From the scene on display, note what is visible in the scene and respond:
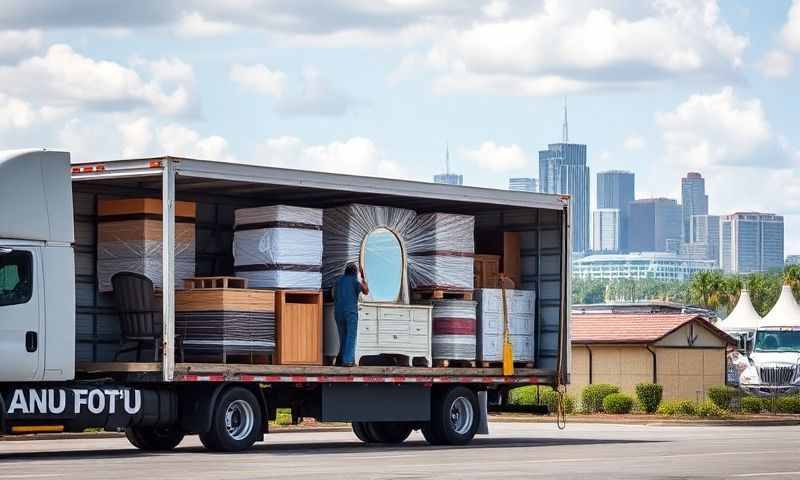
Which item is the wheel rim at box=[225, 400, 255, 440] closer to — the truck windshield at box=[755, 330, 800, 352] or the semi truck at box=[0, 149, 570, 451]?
the semi truck at box=[0, 149, 570, 451]

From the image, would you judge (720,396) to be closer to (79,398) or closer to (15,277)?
(79,398)

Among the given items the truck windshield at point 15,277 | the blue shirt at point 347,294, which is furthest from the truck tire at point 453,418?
the truck windshield at point 15,277

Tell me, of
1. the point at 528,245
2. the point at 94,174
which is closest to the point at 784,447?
the point at 528,245

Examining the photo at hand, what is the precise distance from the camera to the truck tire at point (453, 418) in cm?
2577

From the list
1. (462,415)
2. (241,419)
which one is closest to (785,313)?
(462,415)

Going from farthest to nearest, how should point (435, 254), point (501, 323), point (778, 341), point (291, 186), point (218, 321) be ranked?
point (778, 341)
point (501, 323)
point (435, 254)
point (291, 186)
point (218, 321)

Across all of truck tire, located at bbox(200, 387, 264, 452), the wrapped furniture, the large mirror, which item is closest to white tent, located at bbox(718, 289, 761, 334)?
the wrapped furniture

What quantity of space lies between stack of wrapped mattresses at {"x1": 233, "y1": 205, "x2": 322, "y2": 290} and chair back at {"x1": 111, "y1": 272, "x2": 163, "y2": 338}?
171 centimetres

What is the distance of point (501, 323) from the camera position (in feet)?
87.9

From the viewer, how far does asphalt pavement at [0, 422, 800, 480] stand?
1791cm

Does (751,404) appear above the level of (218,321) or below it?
below

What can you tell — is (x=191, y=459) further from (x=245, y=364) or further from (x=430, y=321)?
(x=430, y=321)

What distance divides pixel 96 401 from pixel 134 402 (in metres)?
0.57

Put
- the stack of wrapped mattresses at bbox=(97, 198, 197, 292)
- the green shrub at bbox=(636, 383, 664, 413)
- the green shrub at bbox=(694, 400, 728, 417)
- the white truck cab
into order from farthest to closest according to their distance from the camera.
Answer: the green shrub at bbox=(636, 383, 664, 413) < the green shrub at bbox=(694, 400, 728, 417) < the stack of wrapped mattresses at bbox=(97, 198, 197, 292) < the white truck cab
